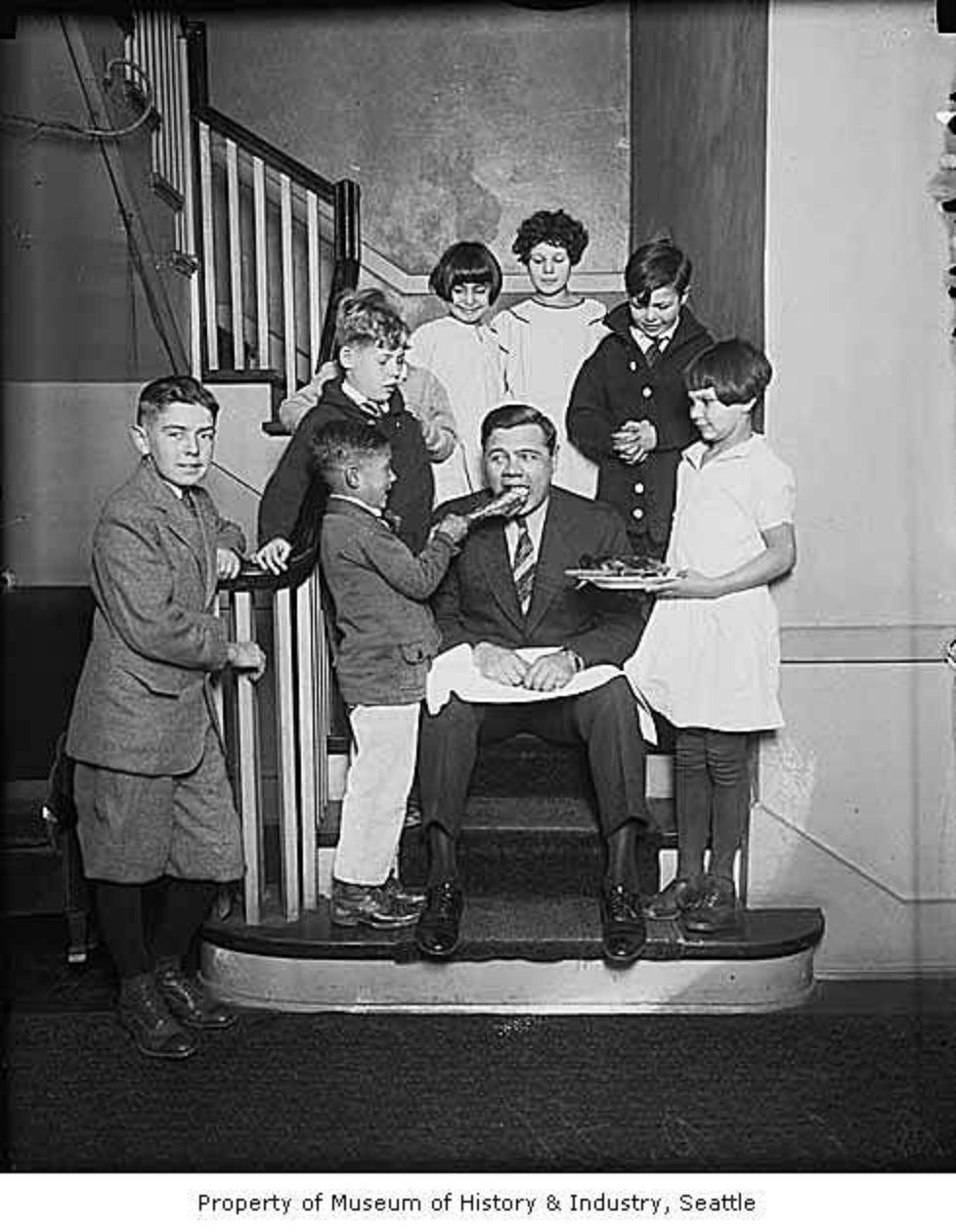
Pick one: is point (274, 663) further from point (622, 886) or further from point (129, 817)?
point (622, 886)

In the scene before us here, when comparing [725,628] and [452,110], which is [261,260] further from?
[725,628]

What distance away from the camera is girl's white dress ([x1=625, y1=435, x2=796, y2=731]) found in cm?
177

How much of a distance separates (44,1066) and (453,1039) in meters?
0.40

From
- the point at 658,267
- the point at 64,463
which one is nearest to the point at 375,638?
the point at 64,463

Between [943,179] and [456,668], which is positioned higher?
[943,179]

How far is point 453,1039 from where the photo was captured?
1739mm

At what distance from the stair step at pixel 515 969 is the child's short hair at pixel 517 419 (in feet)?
1.51

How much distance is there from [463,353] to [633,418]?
18 cm

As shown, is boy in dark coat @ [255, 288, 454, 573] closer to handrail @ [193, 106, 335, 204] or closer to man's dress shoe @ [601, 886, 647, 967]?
handrail @ [193, 106, 335, 204]

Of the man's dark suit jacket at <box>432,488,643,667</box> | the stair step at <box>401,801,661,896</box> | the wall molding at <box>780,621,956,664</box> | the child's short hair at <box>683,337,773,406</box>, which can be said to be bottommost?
the stair step at <box>401,801,661,896</box>

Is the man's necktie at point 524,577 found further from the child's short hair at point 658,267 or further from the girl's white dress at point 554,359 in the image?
the child's short hair at point 658,267

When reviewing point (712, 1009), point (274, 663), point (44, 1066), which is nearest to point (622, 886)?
point (712, 1009)

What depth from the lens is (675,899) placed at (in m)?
1.78

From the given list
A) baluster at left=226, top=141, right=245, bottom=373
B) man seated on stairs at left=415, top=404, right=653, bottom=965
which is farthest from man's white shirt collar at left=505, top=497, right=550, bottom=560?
baluster at left=226, top=141, right=245, bottom=373
